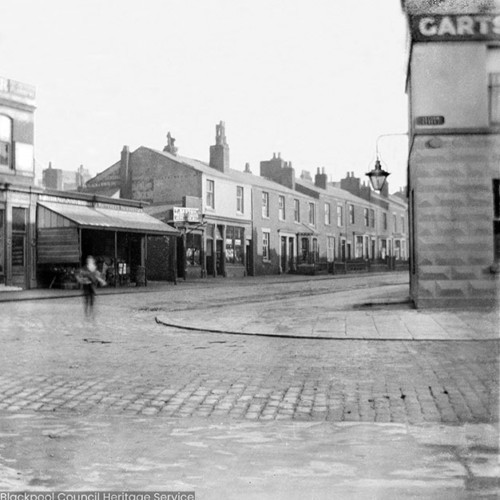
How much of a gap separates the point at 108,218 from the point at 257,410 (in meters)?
24.8

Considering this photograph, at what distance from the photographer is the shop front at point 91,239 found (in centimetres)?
2658

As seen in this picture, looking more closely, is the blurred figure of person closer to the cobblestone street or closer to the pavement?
the pavement

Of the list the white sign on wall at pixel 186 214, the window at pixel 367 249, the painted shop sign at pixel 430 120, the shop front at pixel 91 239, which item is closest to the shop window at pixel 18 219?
the shop front at pixel 91 239

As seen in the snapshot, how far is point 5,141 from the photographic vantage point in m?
26.2

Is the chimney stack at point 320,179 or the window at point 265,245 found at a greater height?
the chimney stack at point 320,179

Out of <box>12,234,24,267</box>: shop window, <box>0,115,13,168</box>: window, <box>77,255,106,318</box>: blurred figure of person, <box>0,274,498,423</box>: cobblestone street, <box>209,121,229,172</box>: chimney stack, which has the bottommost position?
<box>0,274,498,423</box>: cobblestone street

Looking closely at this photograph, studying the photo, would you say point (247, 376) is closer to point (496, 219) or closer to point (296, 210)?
point (496, 219)

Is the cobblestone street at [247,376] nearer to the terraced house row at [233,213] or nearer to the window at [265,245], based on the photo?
the terraced house row at [233,213]

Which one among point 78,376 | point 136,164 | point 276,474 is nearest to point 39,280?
point 136,164

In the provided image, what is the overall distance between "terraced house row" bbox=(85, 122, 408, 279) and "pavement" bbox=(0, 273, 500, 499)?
24.2m

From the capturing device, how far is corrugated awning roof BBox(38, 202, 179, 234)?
2714 cm

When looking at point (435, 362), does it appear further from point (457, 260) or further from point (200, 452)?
point (457, 260)

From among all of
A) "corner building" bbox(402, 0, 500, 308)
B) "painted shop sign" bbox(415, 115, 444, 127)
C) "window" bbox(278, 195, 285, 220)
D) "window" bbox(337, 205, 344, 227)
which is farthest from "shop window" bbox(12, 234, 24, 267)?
"window" bbox(337, 205, 344, 227)

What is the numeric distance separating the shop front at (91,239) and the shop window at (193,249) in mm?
4345
